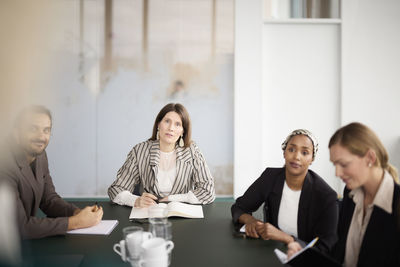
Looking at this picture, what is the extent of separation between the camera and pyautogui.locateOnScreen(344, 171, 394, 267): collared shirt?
1.04 m

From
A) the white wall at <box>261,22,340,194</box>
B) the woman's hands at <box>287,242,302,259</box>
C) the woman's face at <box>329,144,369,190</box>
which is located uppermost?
the white wall at <box>261,22,340,194</box>

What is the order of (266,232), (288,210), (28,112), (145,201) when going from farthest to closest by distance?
1. (145,201)
2. (288,210)
3. (266,232)
4. (28,112)

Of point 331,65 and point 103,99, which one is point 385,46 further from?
point 103,99

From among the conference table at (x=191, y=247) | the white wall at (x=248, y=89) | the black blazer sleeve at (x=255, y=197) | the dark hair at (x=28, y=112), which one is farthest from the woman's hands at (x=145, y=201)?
the white wall at (x=248, y=89)

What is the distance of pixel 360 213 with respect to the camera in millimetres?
1143

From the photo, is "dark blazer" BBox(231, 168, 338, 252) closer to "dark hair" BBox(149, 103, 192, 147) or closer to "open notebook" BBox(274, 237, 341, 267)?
"open notebook" BBox(274, 237, 341, 267)

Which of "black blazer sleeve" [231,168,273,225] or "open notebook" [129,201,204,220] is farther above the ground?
"black blazer sleeve" [231,168,273,225]

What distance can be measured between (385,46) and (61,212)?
364cm

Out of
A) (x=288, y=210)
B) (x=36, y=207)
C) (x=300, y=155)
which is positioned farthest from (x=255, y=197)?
(x=36, y=207)

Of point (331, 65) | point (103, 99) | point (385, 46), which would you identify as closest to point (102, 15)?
point (103, 99)

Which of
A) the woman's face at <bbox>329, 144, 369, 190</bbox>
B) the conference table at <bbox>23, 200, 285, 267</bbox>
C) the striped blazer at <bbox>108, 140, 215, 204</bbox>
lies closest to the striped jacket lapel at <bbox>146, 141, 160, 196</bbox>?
the striped blazer at <bbox>108, 140, 215, 204</bbox>

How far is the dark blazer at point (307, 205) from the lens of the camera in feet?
4.36

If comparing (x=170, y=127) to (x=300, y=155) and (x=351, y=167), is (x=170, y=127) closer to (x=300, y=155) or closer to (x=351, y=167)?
(x=300, y=155)

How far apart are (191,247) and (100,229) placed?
388 millimetres
